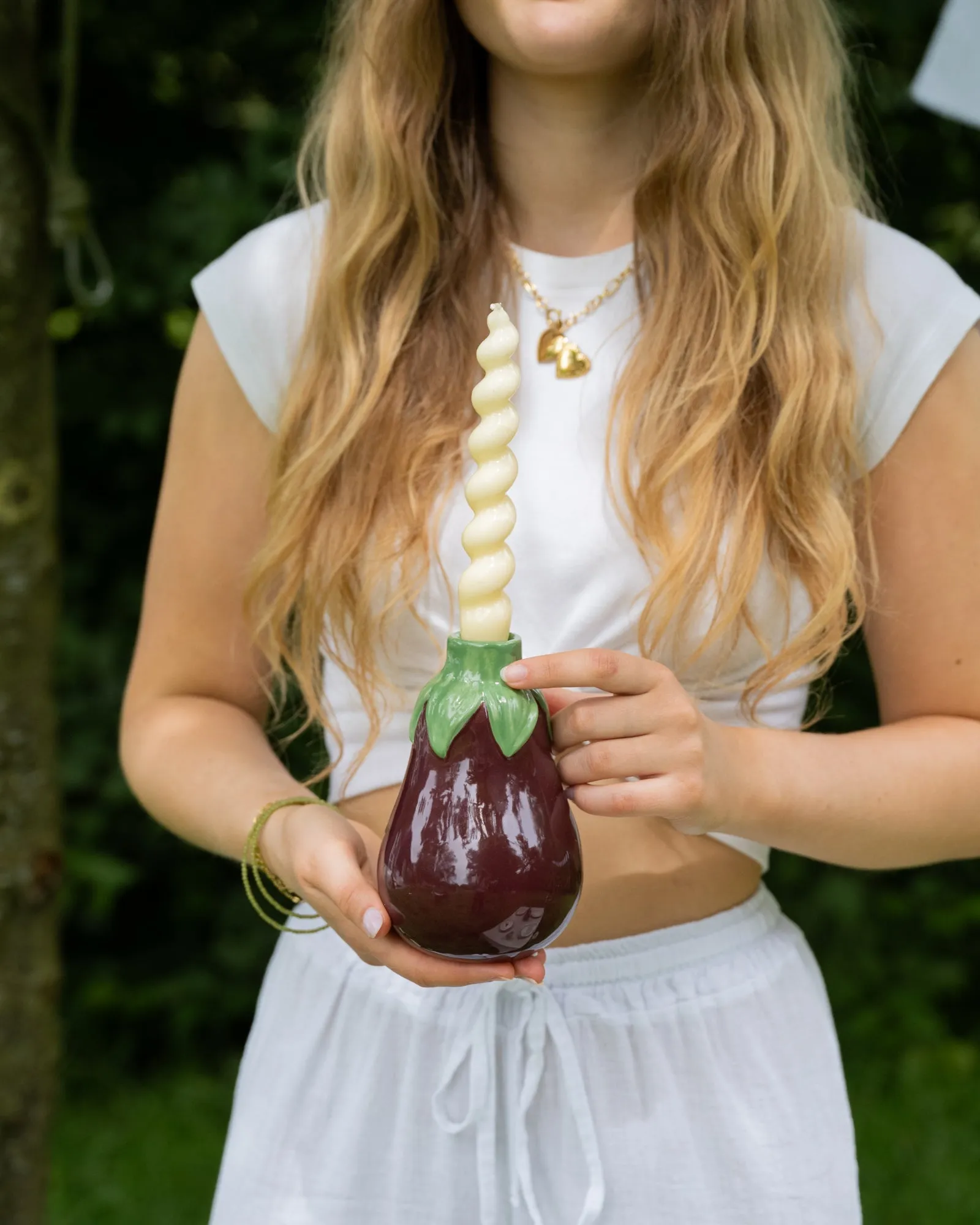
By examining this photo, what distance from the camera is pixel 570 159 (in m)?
1.61

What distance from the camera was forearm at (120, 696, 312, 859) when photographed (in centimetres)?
152

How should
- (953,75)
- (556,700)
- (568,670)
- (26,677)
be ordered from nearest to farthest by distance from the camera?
(568,670) → (556,700) → (26,677) → (953,75)

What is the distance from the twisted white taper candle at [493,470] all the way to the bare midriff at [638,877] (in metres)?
0.43

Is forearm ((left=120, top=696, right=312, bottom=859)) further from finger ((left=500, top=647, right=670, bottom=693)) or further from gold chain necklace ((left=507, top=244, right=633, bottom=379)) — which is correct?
gold chain necklace ((left=507, top=244, right=633, bottom=379))

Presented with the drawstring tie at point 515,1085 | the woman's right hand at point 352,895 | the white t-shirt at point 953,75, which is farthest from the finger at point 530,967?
the white t-shirt at point 953,75

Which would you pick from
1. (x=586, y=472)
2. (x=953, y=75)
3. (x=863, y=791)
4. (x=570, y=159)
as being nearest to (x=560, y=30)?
(x=570, y=159)

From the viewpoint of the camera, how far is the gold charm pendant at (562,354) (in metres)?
1.55

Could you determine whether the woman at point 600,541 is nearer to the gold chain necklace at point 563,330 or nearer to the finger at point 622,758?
the gold chain necklace at point 563,330

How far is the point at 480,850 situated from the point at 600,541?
438 millimetres

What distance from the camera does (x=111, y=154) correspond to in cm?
308

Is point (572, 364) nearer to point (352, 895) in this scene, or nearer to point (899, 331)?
point (899, 331)

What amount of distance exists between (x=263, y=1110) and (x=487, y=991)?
0.97 ft

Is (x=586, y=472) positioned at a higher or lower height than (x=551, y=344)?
lower

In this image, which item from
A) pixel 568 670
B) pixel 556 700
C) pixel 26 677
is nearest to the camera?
pixel 568 670
